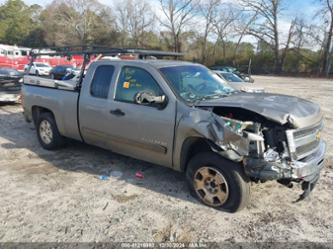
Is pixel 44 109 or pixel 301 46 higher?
pixel 301 46

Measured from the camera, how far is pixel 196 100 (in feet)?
12.7

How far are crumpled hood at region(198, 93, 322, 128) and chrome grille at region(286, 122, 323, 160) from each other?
0.28ft

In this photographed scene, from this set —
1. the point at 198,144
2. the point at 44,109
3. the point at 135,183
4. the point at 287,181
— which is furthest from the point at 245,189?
the point at 44,109

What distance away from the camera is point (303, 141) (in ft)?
11.4

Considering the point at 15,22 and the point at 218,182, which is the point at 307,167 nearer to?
the point at 218,182

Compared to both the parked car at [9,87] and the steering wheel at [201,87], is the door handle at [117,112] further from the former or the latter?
the parked car at [9,87]

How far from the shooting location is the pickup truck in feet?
10.8

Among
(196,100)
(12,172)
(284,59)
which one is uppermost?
(284,59)

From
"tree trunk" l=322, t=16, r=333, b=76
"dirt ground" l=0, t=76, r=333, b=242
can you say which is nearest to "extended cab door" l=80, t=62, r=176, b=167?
"dirt ground" l=0, t=76, r=333, b=242

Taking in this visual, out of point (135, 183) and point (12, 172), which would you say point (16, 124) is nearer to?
point (12, 172)

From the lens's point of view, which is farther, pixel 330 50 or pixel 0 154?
pixel 330 50

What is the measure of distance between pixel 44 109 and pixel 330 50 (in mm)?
46777

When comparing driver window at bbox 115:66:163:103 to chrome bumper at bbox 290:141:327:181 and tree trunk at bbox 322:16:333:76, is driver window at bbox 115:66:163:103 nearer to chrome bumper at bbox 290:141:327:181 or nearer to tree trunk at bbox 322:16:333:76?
chrome bumper at bbox 290:141:327:181

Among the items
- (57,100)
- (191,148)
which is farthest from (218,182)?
(57,100)
